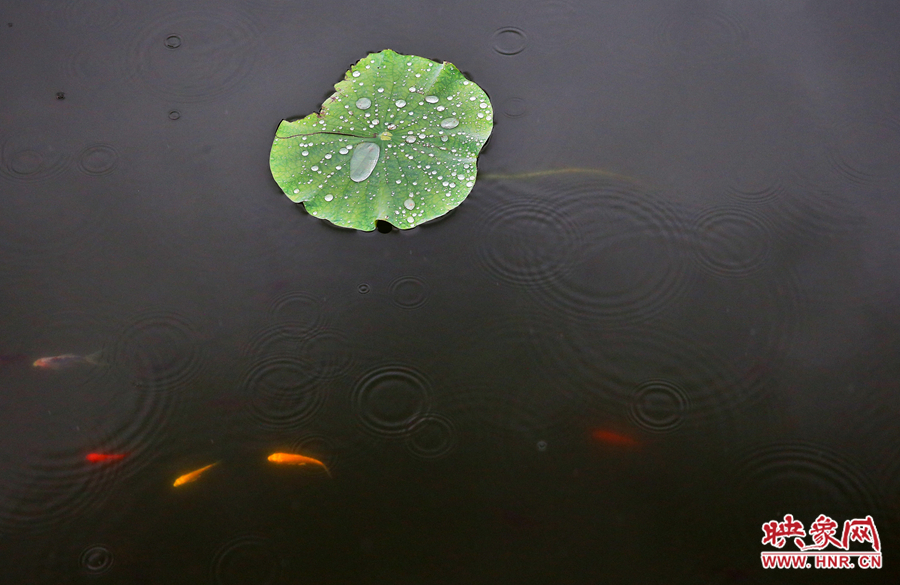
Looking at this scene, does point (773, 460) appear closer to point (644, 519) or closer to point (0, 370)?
point (644, 519)


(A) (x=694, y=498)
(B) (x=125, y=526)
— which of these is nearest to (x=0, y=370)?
(B) (x=125, y=526)

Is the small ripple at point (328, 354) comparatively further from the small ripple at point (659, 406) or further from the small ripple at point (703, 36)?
the small ripple at point (703, 36)

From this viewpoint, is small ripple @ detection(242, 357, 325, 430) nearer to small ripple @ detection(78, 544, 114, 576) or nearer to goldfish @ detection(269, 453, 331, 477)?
goldfish @ detection(269, 453, 331, 477)

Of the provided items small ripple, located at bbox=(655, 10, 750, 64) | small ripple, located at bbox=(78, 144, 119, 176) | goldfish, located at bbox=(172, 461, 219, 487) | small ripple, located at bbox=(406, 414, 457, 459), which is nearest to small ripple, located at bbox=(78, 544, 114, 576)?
goldfish, located at bbox=(172, 461, 219, 487)

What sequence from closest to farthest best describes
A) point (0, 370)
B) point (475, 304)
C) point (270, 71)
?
point (0, 370), point (475, 304), point (270, 71)

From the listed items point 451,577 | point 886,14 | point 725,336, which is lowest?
point 451,577

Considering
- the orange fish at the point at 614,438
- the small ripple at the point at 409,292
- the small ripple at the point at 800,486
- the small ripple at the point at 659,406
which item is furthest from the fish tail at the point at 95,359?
the small ripple at the point at 800,486
